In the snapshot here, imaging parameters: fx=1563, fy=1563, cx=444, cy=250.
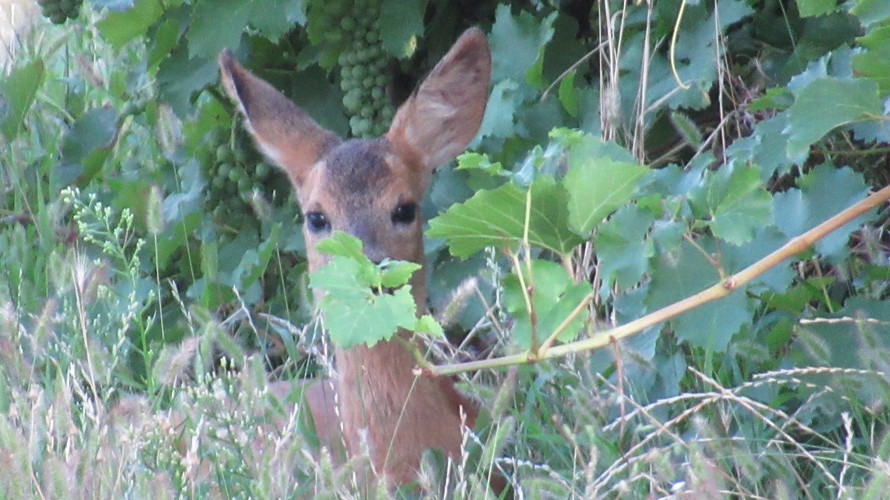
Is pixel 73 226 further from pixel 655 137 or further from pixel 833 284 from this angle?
pixel 833 284

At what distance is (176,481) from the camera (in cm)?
306

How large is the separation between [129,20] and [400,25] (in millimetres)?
909

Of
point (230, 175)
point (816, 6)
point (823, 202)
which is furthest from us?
point (230, 175)

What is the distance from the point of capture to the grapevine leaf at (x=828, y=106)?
3057 mm

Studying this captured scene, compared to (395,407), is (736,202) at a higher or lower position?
higher

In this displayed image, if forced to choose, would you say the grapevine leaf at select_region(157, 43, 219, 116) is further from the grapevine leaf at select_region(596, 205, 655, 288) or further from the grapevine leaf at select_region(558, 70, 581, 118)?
the grapevine leaf at select_region(596, 205, 655, 288)

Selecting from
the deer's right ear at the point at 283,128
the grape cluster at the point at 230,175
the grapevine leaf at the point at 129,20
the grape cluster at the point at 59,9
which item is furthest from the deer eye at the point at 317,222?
the grape cluster at the point at 59,9

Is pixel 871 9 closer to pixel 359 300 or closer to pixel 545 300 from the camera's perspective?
pixel 545 300

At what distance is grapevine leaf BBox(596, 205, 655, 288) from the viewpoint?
10.6 feet

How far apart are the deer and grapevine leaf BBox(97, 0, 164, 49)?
0.49m

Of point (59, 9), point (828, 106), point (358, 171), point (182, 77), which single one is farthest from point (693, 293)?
point (59, 9)

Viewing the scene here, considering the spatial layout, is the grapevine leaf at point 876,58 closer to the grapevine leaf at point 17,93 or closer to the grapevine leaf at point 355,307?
the grapevine leaf at point 355,307

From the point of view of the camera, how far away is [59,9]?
5.16m

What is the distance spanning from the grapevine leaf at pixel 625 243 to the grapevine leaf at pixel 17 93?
9.16ft
